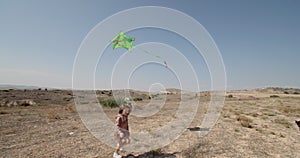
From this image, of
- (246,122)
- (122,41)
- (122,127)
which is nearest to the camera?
(122,127)

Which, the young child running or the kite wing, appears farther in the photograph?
the kite wing

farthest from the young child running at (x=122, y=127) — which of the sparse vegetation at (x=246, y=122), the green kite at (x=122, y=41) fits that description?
the sparse vegetation at (x=246, y=122)

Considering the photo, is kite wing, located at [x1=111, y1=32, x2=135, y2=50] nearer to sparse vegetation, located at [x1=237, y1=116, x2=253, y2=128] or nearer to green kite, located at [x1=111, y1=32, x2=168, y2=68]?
green kite, located at [x1=111, y1=32, x2=168, y2=68]

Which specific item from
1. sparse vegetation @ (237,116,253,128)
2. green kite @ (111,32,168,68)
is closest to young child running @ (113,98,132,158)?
green kite @ (111,32,168,68)

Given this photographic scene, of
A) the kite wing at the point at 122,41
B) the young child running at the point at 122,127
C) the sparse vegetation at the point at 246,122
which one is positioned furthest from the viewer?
the sparse vegetation at the point at 246,122

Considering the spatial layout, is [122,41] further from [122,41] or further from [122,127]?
[122,127]

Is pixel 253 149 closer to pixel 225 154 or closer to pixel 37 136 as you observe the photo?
pixel 225 154

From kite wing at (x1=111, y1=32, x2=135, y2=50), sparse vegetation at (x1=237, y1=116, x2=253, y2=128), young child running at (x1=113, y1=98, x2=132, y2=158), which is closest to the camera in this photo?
young child running at (x1=113, y1=98, x2=132, y2=158)

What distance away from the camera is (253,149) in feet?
25.2

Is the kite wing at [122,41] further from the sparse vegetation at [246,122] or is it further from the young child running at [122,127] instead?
the sparse vegetation at [246,122]

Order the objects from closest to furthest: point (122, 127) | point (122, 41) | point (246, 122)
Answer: point (122, 127)
point (122, 41)
point (246, 122)

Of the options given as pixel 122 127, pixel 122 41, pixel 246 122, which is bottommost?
pixel 246 122

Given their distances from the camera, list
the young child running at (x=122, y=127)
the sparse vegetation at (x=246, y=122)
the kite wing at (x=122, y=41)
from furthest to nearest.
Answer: the sparse vegetation at (x=246, y=122), the kite wing at (x=122, y=41), the young child running at (x=122, y=127)

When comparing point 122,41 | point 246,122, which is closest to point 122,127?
point 122,41
